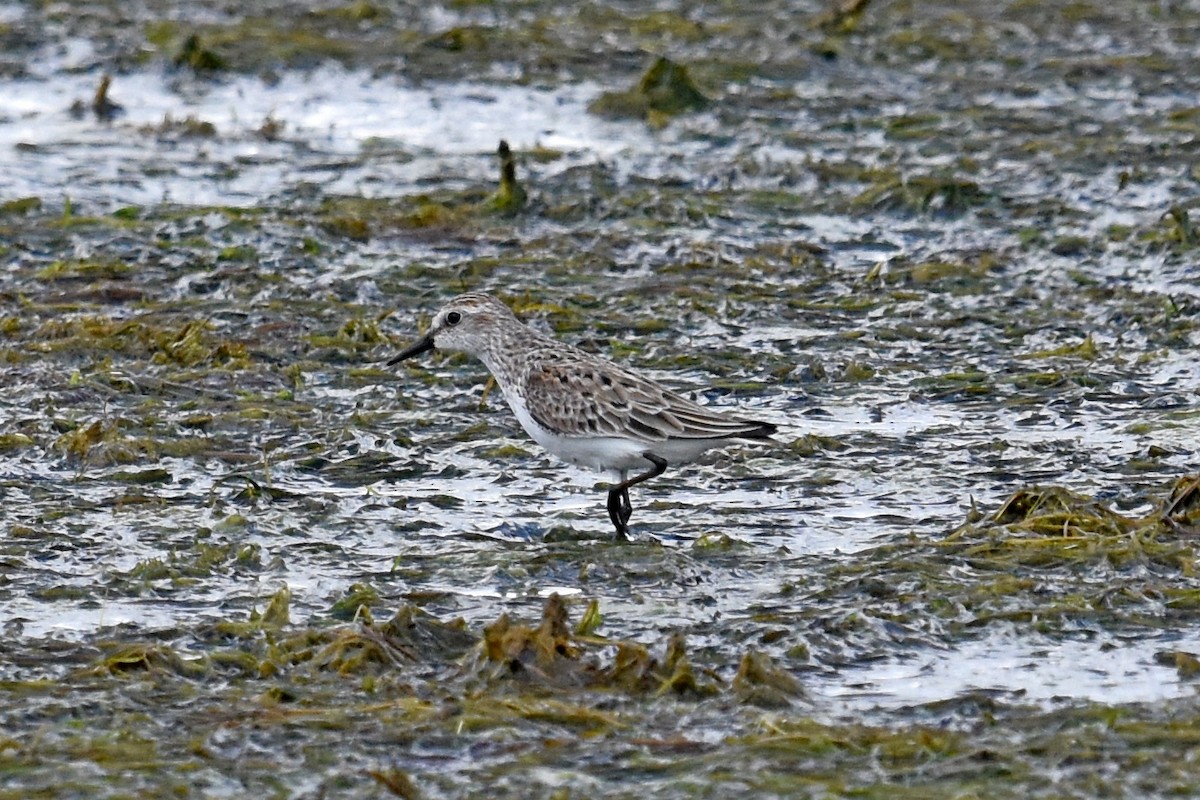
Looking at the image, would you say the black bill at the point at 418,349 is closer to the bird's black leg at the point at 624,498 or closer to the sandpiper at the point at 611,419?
the sandpiper at the point at 611,419

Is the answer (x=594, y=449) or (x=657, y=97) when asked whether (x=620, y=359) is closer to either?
(x=594, y=449)

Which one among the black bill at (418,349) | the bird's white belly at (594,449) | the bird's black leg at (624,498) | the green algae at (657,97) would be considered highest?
the green algae at (657,97)

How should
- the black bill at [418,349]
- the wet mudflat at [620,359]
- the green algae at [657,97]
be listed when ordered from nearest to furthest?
the wet mudflat at [620,359] < the black bill at [418,349] < the green algae at [657,97]

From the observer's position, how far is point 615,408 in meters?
7.96

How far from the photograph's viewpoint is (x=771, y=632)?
6.69m

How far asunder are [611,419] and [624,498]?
0.97 ft

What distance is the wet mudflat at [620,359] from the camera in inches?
235

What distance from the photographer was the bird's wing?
7.85 m

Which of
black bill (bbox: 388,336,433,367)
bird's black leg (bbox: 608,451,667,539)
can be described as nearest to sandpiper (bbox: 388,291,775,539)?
bird's black leg (bbox: 608,451,667,539)

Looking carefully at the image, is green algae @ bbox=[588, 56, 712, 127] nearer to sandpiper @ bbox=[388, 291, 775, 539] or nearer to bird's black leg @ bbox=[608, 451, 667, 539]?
sandpiper @ bbox=[388, 291, 775, 539]

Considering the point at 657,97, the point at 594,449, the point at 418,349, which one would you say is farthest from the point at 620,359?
the point at 657,97

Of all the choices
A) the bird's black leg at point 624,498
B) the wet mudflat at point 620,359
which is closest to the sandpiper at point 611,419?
the bird's black leg at point 624,498

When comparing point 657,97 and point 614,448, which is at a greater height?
point 657,97

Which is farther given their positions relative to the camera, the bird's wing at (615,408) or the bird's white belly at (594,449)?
the bird's white belly at (594,449)
